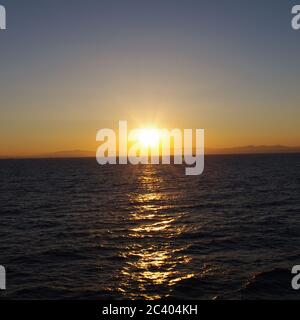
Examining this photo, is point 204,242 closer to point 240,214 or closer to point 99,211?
point 240,214

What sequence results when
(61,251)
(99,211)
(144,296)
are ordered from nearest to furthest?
(144,296), (61,251), (99,211)

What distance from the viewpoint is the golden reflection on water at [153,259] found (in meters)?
21.4

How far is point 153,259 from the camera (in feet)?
87.4

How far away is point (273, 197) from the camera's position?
59.2 meters

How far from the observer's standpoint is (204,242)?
31.2 m

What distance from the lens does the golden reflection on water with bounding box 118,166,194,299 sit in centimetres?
2141

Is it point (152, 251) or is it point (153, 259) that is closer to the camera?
point (153, 259)

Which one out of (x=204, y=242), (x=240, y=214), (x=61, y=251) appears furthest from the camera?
(x=240, y=214)

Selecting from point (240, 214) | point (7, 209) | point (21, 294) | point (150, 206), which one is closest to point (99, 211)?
point (150, 206)
